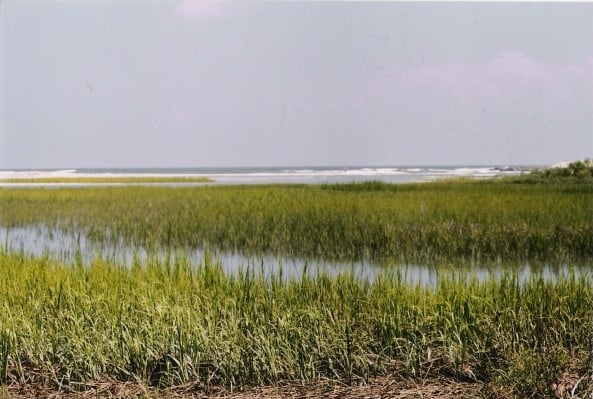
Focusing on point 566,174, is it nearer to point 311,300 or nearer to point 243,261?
point 311,300

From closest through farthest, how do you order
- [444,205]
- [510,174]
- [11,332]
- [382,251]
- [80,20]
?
[11,332] → [80,20] → [382,251] → [510,174] → [444,205]

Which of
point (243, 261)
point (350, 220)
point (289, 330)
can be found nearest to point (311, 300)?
point (289, 330)

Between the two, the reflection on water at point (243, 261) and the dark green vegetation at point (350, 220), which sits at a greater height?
the dark green vegetation at point (350, 220)

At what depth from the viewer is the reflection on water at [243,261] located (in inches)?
175

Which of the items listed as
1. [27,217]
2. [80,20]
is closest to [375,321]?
[80,20]

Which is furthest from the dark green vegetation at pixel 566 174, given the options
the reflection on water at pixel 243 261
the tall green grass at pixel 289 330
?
the tall green grass at pixel 289 330

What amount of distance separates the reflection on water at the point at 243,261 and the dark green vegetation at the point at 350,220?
119 mm

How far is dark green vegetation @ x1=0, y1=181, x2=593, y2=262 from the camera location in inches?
195

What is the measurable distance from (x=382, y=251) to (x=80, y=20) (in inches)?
125

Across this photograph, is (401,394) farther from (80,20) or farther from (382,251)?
(80,20)

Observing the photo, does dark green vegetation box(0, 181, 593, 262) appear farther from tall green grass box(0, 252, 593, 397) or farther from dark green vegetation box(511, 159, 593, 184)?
tall green grass box(0, 252, 593, 397)

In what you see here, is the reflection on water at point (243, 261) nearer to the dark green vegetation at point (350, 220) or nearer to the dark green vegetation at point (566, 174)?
the dark green vegetation at point (350, 220)

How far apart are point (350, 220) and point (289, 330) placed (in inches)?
65.0

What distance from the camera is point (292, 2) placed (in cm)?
415
